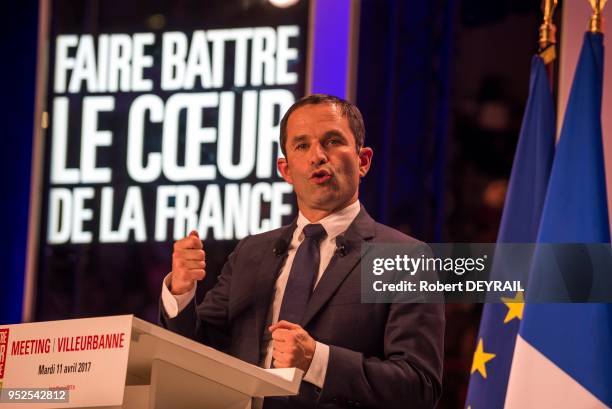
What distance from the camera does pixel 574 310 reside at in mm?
3564

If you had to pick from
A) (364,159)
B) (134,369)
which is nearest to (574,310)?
(364,159)

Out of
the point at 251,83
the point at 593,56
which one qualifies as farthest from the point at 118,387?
the point at 251,83

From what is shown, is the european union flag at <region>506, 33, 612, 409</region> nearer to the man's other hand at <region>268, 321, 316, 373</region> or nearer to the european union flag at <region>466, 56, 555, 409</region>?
the european union flag at <region>466, 56, 555, 409</region>

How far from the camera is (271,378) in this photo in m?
1.88

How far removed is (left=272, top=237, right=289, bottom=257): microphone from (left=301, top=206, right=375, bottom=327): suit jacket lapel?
0.15 meters

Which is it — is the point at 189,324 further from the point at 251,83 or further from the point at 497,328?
the point at 251,83

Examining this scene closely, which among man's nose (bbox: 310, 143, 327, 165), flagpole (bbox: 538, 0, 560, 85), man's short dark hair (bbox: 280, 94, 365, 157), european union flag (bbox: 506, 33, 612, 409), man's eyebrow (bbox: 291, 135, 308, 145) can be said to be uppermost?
flagpole (bbox: 538, 0, 560, 85)

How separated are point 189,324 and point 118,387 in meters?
0.63

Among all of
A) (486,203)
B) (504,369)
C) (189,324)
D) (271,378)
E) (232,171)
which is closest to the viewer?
(271,378)

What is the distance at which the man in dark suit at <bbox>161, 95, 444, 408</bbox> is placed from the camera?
7.26 ft

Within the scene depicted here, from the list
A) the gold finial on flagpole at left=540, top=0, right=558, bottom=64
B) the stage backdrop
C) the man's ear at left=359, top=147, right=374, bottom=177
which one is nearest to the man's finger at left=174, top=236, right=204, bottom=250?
the man's ear at left=359, top=147, right=374, bottom=177

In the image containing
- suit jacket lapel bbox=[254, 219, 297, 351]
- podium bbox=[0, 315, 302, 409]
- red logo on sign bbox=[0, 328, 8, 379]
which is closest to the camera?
podium bbox=[0, 315, 302, 409]

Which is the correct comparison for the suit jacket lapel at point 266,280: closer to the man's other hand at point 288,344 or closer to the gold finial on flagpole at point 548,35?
the man's other hand at point 288,344

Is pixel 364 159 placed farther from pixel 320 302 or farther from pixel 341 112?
pixel 320 302
